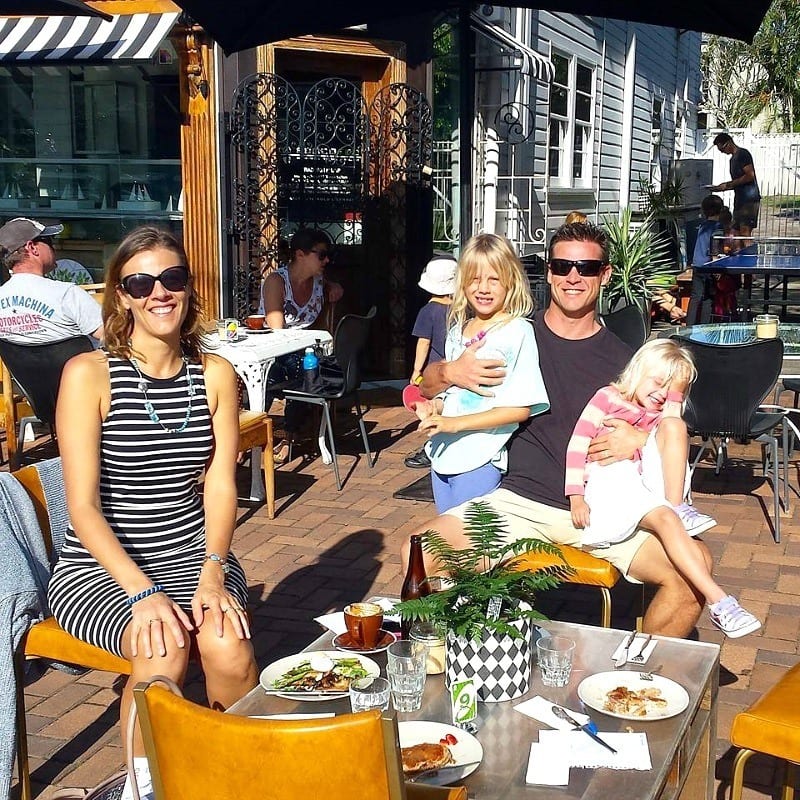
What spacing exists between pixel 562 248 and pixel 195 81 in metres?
5.30

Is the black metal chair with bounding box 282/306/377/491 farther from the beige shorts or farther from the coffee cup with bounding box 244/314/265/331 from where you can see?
the beige shorts

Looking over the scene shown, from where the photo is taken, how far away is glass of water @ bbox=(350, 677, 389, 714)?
2287 millimetres

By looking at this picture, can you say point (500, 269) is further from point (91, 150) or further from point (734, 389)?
point (91, 150)

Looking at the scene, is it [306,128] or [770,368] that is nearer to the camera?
[770,368]

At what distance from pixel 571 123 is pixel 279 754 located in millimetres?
14532

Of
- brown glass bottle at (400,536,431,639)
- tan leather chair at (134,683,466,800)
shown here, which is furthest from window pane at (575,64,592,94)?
tan leather chair at (134,683,466,800)

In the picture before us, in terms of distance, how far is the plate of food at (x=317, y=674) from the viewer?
2.40 metres

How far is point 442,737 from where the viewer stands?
2209 millimetres

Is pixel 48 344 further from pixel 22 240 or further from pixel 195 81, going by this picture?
pixel 195 81

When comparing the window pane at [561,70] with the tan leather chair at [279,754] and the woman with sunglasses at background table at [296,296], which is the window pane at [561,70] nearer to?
the woman with sunglasses at background table at [296,296]

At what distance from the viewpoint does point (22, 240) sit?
5805 mm

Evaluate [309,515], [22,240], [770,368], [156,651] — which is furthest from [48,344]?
[770,368]

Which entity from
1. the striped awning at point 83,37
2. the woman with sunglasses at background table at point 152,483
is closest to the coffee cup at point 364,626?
the woman with sunglasses at background table at point 152,483

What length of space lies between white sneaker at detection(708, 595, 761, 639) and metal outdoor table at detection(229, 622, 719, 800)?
0.53m
